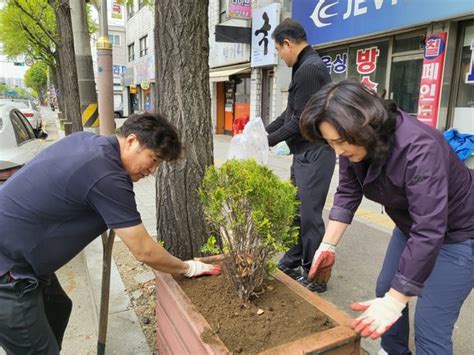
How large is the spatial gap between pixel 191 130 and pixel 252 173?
41.1 inches

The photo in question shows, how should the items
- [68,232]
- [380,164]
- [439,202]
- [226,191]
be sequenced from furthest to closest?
[226,191] → [68,232] → [380,164] → [439,202]

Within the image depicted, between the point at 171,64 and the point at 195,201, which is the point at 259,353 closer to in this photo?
the point at 195,201

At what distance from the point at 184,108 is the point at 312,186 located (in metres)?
1.23

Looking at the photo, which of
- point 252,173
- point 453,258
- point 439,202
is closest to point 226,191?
point 252,173

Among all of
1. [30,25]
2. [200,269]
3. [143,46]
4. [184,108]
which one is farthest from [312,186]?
[143,46]

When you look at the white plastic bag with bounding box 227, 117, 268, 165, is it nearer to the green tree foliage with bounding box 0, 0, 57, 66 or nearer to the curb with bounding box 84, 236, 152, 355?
the curb with bounding box 84, 236, 152, 355

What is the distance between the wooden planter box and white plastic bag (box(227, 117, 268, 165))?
3.19 feet

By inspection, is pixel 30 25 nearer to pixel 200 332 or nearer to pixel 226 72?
pixel 226 72

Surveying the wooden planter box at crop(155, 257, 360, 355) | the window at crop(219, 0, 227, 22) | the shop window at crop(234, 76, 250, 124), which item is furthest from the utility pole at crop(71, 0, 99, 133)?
the window at crop(219, 0, 227, 22)

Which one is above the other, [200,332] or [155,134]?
→ [155,134]

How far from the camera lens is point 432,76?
23.1 feet

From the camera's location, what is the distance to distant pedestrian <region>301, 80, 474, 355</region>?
1503 millimetres

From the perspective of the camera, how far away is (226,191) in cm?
191

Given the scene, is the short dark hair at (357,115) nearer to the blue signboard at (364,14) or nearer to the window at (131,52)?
the blue signboard at (364,14)
